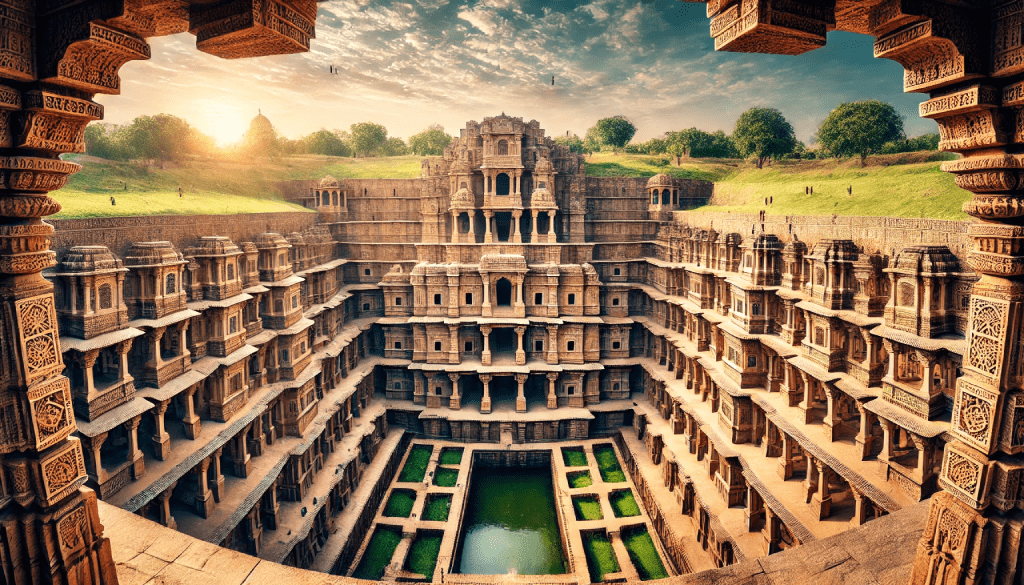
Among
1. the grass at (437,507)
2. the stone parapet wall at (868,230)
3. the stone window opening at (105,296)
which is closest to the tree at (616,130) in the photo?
the stone parapet wall at (868,230)

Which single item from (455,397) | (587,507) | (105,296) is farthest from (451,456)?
(105,296)

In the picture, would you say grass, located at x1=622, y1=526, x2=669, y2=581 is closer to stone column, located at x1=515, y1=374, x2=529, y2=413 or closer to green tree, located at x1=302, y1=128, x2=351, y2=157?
stone column, located at x1=515, y1=374, x2=529, y2=413

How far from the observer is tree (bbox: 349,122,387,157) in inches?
3002

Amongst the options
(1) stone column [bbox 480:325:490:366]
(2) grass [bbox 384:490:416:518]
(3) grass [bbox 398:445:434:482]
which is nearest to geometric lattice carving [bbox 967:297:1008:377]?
(2) grass [bbox 384:490:416:518]

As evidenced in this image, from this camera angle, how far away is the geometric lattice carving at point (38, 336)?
599 centimetres

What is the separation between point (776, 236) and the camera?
23562 millimetres

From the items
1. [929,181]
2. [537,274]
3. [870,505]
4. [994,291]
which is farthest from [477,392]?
[994,291]

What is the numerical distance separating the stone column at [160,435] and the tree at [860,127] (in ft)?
142

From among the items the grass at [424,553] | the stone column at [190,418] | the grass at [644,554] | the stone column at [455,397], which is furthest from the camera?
the stone column at [455,397]

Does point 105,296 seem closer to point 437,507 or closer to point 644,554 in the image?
point 437,507

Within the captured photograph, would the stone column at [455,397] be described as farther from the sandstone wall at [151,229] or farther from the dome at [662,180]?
the dome at [662,180]

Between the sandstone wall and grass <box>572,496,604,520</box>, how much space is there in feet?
65.1

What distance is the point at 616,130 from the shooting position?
71812 millimetres

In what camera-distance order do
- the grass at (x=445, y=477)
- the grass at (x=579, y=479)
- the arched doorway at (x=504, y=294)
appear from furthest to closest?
the arched doorway at (x=504, y=294) < the grass at (x=445, y=477) < the grass at (x=579, y=479)
